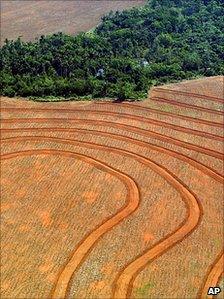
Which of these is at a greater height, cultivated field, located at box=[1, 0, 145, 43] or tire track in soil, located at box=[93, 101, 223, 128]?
cultivated field, located at box=[1, 0, 145, 43]

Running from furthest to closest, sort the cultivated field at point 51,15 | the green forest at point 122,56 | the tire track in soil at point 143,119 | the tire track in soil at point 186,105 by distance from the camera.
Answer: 1. the cultivated field at point 51,15
2. the green forest at point 122,56
3. the tire track in soil at point 186,105
4. the tire track in soil at point 143,119

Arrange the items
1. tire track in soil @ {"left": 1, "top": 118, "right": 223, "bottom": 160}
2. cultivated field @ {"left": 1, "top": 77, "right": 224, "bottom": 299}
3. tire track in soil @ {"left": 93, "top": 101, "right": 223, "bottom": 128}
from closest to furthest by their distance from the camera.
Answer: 1. cultivated field @ {"left": 1, "top": 77, "right": 224, "bottom": 299}
2. tire track in soil @ {"left": 1, "top": 118, "right": 223, "bottom": 160}
3. tire track in soil @ {"left": 93, "top": 101, "right": 223, "bottom": 128}

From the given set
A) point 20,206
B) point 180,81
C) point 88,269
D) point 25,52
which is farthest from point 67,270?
point 25,52

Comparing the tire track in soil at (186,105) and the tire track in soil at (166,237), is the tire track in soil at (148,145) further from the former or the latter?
the tire track in soil at (186,105)

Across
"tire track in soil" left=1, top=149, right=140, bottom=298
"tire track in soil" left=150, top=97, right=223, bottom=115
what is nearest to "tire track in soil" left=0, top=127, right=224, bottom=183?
"tire track in soil" left=1, top=149, right=140, bottom=298

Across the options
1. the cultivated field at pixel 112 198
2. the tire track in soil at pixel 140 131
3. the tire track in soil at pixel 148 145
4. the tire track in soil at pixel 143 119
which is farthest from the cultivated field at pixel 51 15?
the tire track in soil at pixel 148 145

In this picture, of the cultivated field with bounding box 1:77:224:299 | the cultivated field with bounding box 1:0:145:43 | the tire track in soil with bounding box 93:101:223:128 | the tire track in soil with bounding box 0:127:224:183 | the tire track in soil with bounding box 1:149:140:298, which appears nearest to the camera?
the tire track in soil with bounding box 1:149:140:298

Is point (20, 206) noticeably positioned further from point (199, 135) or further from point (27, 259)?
point (199, 135)

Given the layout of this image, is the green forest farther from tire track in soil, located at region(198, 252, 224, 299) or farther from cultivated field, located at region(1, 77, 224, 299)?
tire track in soil, located at region(198, 252, 224, 299)
